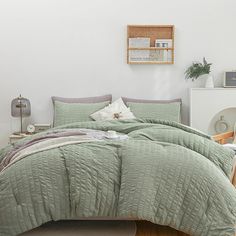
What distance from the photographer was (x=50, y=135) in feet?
12.0

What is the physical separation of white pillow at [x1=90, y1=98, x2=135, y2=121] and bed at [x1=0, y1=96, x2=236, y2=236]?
7.40ft

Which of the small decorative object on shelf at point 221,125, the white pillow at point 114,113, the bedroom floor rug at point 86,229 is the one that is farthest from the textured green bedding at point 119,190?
the small decorative object on shelf at point 221,125

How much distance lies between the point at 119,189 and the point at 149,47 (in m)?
3.19

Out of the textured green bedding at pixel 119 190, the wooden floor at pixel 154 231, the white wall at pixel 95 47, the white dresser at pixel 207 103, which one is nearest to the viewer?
the textured green bedding at pixel 119 190

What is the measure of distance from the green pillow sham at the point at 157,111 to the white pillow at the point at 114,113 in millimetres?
107

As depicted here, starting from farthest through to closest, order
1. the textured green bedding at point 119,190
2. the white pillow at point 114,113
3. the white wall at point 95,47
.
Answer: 1. the white wall at point 95,47
2. the white pillow at point 114,113
3. the textured green bedding at point 119,190

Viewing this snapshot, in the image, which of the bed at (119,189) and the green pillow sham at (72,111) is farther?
the green pillow sham at (72,111)

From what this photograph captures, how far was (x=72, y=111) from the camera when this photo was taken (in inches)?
213

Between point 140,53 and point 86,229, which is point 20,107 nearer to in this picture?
point 140,53

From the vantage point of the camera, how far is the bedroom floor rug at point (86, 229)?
9.53ft

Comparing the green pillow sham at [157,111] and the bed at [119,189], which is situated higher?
the green pillow sham at [157,111]

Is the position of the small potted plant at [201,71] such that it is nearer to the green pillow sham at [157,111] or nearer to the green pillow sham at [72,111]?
the green pillow sham at [157,111]

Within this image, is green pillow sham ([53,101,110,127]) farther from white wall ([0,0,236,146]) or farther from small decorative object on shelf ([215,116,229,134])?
small decorative object on shelf ([215,116,229,134])

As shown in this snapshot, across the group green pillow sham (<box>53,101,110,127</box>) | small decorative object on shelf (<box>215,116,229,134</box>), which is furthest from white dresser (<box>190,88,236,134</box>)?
green pillow sham (<box>53,101,110,127</box>)
